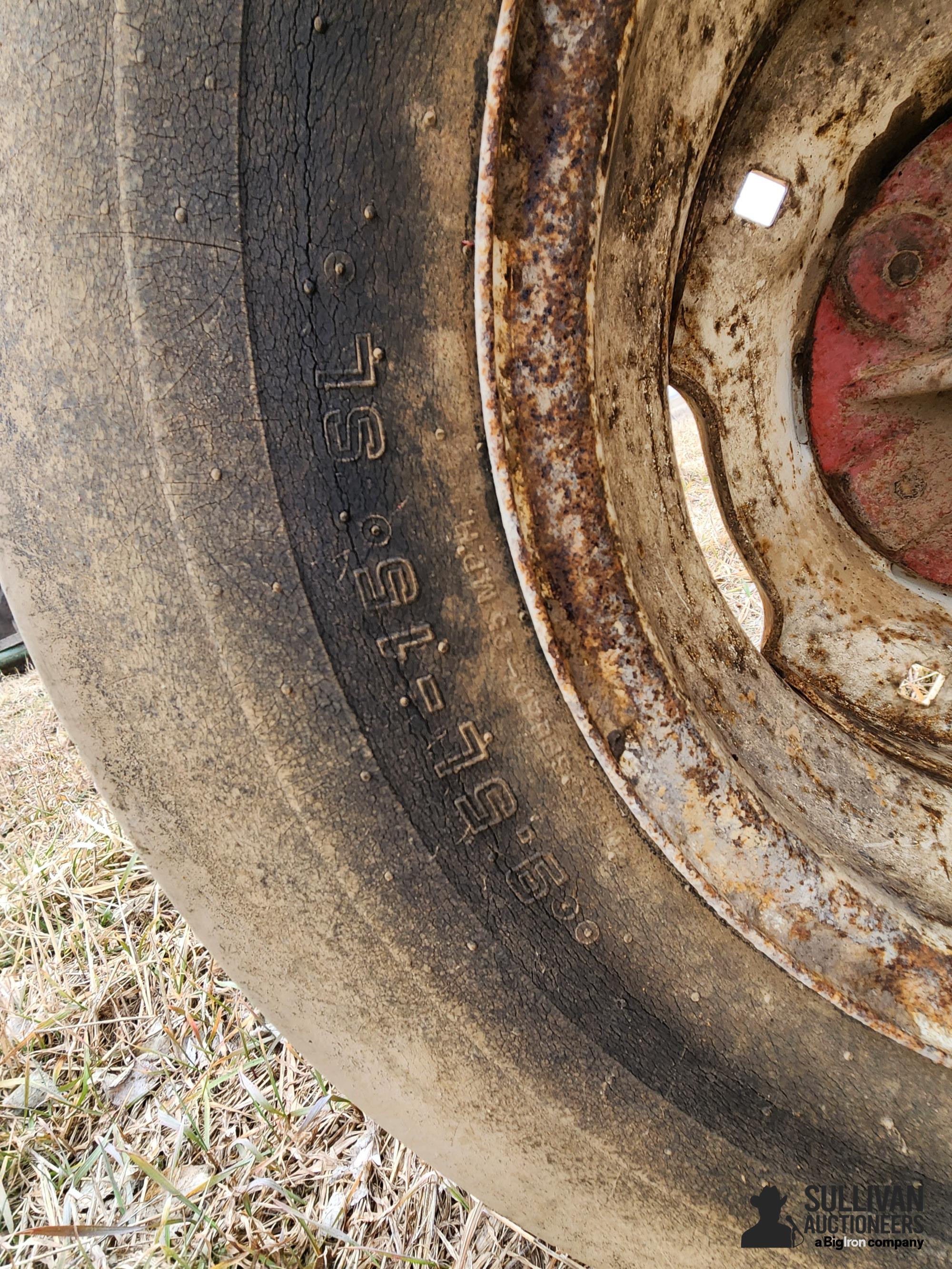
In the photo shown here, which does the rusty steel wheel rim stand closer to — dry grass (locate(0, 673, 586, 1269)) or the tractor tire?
the tractor tire

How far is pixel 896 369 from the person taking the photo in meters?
0.98

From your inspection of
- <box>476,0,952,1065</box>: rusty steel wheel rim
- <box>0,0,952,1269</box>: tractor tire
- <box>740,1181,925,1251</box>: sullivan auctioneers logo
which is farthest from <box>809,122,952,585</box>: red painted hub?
<box>740,1181,925,1251</box>: sullivan auctioneers logo

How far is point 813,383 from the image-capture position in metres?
1.06

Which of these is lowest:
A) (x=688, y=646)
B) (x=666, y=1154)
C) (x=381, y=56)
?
(x=666, y=1154)

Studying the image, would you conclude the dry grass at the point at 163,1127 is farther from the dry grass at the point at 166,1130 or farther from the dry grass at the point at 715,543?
the dry grass at the point at 715,543

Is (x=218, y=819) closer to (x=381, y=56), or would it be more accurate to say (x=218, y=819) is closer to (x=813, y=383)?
(x=381, y=56)

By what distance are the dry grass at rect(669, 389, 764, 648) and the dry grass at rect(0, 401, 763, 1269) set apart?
118 cm

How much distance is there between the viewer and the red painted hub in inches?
36.4

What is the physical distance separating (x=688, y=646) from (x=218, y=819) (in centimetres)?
47

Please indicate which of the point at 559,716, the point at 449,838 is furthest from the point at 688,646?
the point at 449,838

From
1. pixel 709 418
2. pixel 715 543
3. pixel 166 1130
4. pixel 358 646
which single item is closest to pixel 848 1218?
pixel 358 646

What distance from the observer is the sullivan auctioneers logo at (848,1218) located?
710 mm

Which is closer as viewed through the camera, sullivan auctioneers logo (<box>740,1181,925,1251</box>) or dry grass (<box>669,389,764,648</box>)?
sullivan auctioneers logo (<box>740,1181,925,1251</box>)

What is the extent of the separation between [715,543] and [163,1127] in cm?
256
